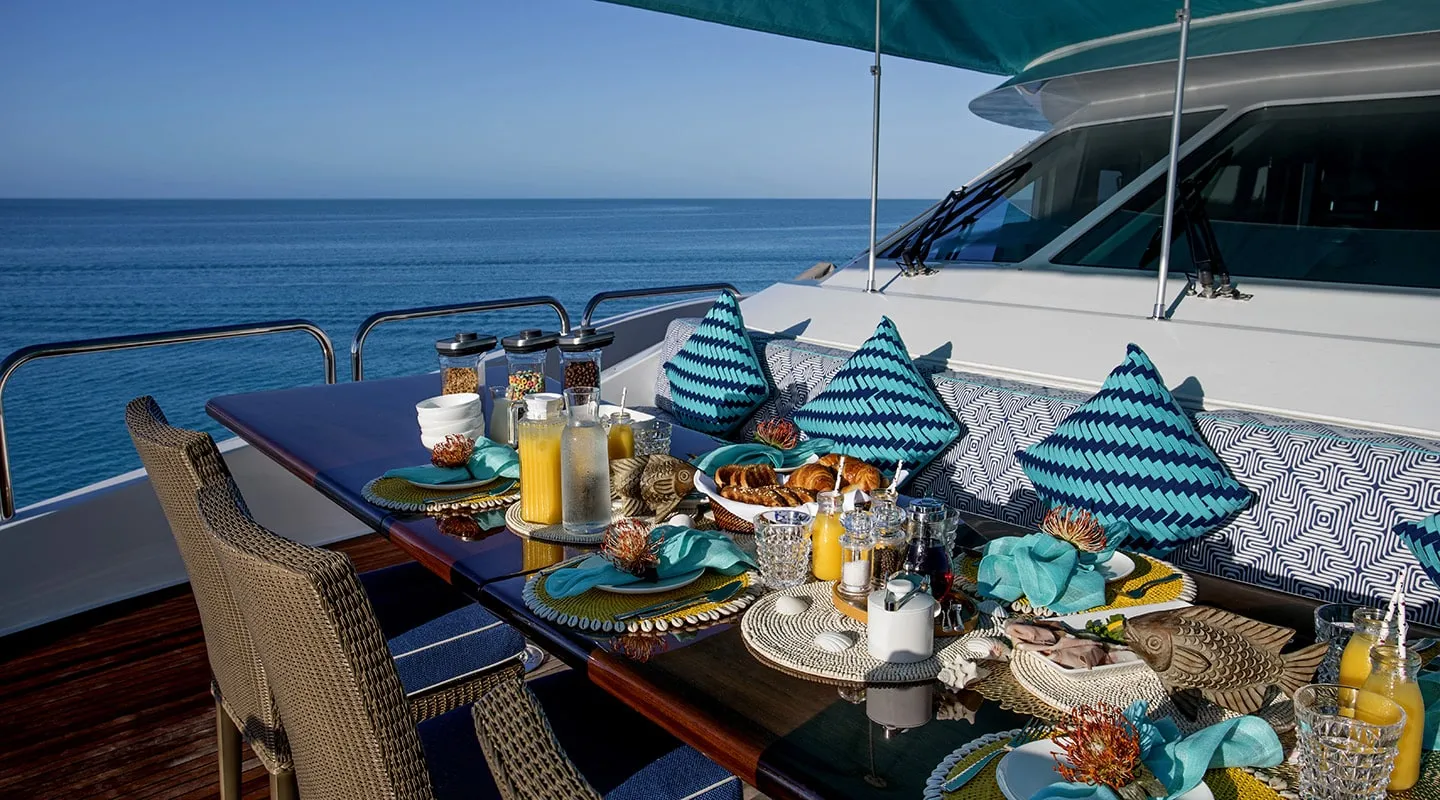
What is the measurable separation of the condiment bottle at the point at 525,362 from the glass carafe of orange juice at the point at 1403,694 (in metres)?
1.63

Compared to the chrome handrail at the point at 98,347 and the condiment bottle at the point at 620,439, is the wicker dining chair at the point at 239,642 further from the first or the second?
the chrome handrail at the point at 98,347

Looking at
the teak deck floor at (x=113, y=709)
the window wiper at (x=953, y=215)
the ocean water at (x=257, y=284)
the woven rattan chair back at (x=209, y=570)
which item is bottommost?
the ocean water at (x=257, y=284)

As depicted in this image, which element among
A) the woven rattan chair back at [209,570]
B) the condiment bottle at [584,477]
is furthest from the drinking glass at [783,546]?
the woven rattan chair back at [209,570]

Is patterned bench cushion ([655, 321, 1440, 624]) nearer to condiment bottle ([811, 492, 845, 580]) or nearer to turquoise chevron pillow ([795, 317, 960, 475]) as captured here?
turquoise chevron pillow ([795, 317, 960, 475])

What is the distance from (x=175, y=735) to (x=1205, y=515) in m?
2.43

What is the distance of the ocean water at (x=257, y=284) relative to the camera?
20594 mm

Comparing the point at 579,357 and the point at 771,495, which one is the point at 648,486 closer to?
the point at 771,495

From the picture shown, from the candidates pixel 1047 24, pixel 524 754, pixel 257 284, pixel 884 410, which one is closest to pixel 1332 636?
pixel 524 754

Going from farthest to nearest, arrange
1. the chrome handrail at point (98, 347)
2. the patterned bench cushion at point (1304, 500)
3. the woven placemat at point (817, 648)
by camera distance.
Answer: the chrome handrail at point (98, 347) < the patterned bench cushion at point (1304, 500) < the woven placemat at point (817, 648)

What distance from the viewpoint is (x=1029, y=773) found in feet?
2.98

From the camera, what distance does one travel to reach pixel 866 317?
2910 mm

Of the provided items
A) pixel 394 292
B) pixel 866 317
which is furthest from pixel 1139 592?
pixel 394 292

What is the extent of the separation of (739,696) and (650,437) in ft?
3.07

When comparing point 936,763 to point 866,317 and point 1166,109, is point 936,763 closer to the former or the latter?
point 866,317
